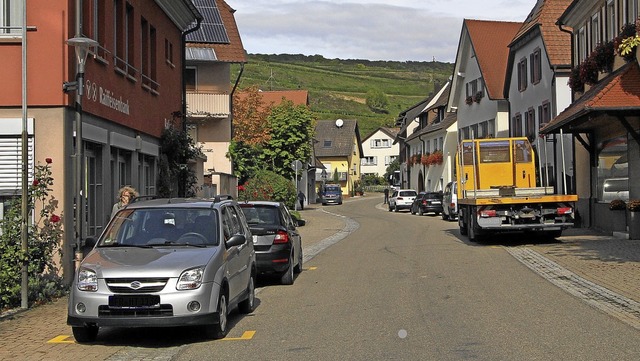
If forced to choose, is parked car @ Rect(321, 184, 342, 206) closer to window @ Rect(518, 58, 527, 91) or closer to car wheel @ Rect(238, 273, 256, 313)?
window @ Rect(518, 58, 527, 91)

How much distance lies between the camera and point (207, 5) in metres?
35.8

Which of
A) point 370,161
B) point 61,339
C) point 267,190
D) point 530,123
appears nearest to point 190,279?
point 61,339

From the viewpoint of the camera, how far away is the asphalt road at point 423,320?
8.85 m

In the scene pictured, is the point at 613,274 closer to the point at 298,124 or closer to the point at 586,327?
the point at 586,327

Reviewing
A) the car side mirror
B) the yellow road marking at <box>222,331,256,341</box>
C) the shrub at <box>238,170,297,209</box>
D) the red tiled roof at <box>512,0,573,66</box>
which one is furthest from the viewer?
the shrub at <box>238,170,297,209</box>

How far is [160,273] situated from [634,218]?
1737 cm

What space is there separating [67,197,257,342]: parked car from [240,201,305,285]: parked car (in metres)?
3.84

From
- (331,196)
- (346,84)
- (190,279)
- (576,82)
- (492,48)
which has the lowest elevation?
(190,279)

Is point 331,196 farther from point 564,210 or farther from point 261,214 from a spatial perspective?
point 261,214

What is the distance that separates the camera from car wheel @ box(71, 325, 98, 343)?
9484 millimetres

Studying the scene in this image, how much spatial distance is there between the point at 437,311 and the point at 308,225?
1065 inches

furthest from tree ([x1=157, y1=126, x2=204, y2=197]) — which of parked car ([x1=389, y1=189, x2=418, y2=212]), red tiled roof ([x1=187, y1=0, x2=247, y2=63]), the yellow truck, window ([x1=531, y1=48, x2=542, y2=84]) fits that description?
parked car ([x1=389, y1=189, x2=418, y2=212])

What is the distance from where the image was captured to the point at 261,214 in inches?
628

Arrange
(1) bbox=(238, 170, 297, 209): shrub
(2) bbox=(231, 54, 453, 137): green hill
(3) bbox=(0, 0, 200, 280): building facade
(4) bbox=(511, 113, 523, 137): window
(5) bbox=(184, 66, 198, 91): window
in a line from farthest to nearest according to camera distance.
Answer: (2) bbox=(231, 54, 453, 137): green hill
(4) bbox=(511, 113, 523, 137): window
(5) bbox=(184, 66, 198, 91): window
(1) bbox=(238, 170, 297, 209): shrub
(3) bbox=(0, 0, 200, 280): building facade
